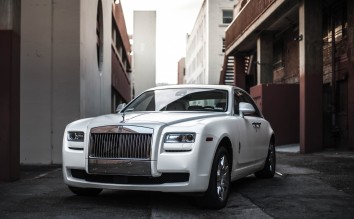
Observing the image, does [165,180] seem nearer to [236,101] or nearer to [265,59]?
[236,101]

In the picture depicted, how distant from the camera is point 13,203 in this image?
6328mm

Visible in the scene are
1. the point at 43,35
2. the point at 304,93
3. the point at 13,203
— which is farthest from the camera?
the point at 304,93

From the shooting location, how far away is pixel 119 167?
5781 mm

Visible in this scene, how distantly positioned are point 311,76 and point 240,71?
1325cm

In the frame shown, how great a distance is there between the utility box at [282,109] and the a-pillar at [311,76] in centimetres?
357

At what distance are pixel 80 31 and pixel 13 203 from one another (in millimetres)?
6719

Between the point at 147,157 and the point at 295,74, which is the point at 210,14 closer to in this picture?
the point at 295,74

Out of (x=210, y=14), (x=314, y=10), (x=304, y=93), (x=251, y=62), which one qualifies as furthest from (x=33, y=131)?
(x=210, y=14)

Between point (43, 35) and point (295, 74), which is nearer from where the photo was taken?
point (43, 35)

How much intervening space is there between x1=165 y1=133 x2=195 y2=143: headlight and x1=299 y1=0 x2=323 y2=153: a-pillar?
1054 centimetres

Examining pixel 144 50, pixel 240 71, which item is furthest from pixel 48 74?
pixel 144 50

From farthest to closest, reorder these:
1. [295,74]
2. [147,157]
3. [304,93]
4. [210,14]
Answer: [210,14], [295,74], [304,93], [147,157]

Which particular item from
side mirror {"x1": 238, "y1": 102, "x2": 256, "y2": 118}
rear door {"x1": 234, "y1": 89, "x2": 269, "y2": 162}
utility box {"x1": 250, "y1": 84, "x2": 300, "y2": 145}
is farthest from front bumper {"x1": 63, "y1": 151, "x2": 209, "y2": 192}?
utility box {"x1": 250, "y1": 84, "x2": 300, "y2": 145}

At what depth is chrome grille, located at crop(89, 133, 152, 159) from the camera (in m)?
5.73
